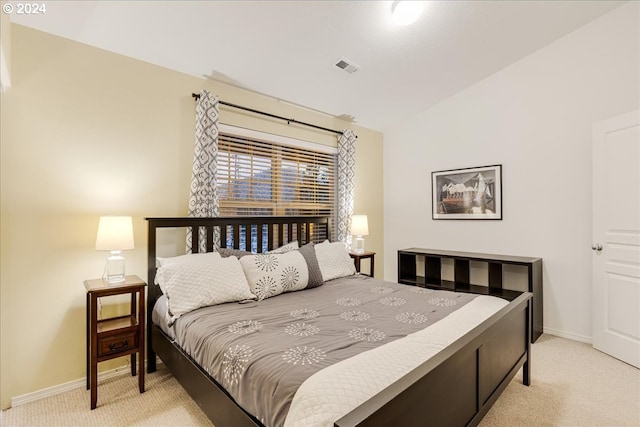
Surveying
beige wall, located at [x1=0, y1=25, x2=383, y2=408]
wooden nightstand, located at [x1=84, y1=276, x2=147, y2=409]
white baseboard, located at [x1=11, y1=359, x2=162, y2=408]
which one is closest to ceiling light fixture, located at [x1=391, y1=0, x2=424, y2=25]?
beige wall, located at [x1=0, y1=25, x2=383, y2=408]

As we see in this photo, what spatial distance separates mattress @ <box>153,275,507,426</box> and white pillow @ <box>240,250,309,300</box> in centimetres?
9

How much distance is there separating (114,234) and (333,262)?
190cm

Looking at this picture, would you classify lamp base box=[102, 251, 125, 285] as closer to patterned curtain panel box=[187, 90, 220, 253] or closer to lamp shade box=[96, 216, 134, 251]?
lamp shade box=[96, 216, 134, 251]

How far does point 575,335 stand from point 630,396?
112cm

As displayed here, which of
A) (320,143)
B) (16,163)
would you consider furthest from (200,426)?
(320,143)

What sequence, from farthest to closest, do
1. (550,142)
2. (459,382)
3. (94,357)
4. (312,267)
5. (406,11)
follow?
(550,142) < (312,267) < (406,11) < (94,357) < (459,382)

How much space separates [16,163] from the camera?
2.17m

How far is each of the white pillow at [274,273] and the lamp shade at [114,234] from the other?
2.79ft

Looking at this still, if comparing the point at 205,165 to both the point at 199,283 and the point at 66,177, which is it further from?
the point at 199,283

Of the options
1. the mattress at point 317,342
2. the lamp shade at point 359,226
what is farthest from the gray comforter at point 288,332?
the lamp shade at point 359,226

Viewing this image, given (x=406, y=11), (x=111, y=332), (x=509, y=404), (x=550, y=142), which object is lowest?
(x=509, y=404)

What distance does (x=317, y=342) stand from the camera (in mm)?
1602

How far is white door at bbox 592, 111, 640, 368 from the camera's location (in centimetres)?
268

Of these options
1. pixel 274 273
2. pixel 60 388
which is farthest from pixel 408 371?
pixel 60 388
